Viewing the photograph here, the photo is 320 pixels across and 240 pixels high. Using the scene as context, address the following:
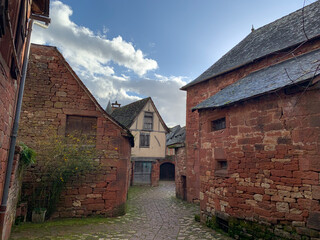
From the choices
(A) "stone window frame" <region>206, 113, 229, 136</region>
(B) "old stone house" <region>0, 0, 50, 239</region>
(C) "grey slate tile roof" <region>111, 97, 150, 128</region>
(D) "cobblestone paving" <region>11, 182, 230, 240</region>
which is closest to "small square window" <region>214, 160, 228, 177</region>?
(A) "stone window frame" <region>206, 113, 229, 136</region>

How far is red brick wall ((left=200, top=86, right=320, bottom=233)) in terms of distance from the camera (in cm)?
480

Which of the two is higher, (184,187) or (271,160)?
(271,160)

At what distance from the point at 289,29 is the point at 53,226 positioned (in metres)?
11.8

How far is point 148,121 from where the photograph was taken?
1809cm

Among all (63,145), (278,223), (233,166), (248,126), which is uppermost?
(248,126)

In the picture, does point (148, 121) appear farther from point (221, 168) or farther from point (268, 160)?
point (268, 160)

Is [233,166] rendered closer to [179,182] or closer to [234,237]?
[234,237]

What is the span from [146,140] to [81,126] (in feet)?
33.2

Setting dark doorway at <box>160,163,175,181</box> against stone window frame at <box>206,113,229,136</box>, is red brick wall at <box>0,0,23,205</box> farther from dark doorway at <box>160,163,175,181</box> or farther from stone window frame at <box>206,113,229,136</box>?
dark doorway at <box>160,163,175,181</box>

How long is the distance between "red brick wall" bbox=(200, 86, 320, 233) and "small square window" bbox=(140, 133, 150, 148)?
10.9 metres

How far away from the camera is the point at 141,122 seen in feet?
58.4

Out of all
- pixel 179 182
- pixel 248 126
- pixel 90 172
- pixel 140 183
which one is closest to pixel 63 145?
pixel 90 172

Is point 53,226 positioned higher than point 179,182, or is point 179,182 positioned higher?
point 179,182

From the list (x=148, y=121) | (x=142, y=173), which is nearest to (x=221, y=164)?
(x=148, y=121)
